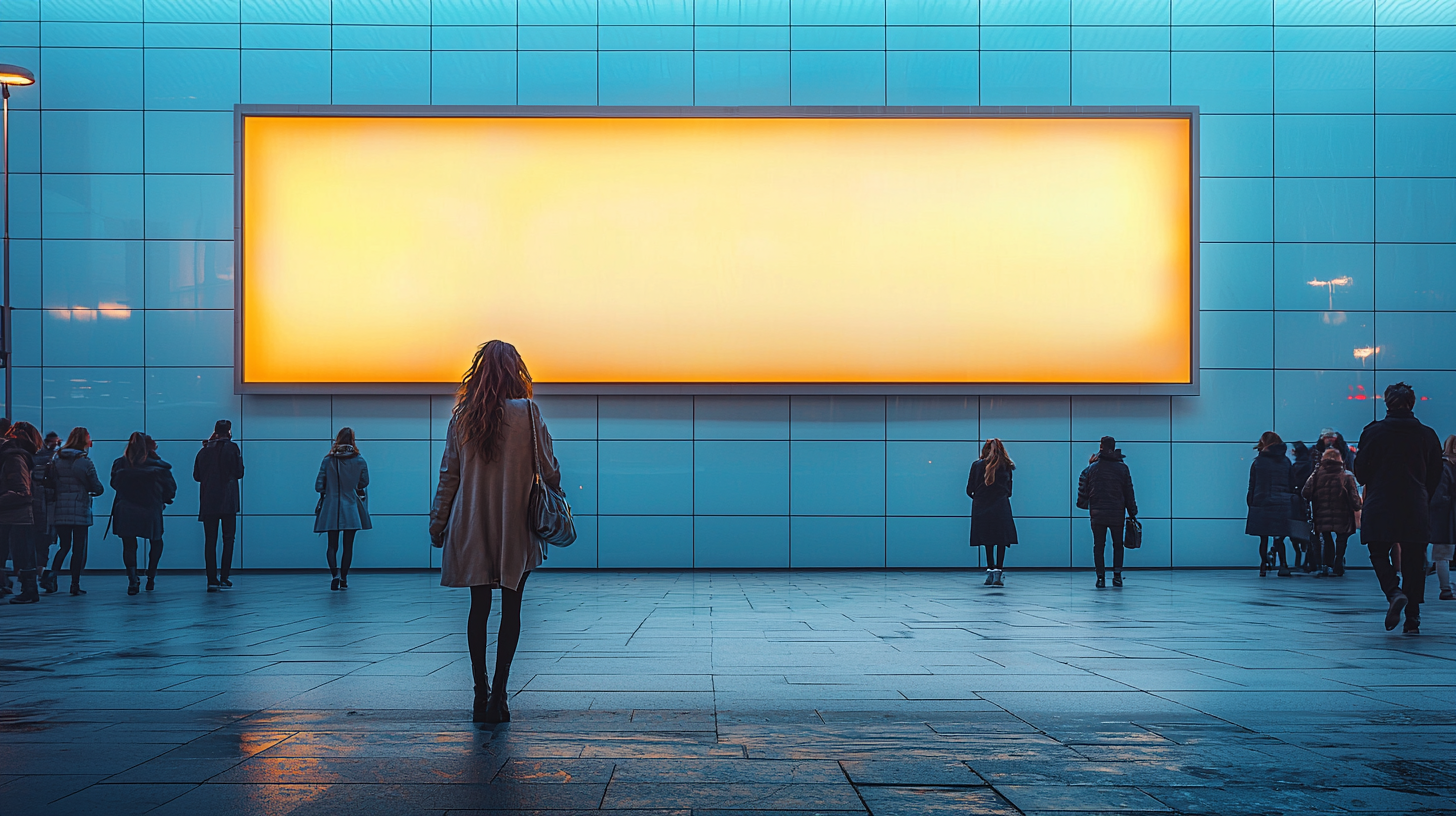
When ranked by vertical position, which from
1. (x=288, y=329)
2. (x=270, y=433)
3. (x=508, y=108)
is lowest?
(x=270, y=433)

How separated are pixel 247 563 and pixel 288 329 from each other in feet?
11.7

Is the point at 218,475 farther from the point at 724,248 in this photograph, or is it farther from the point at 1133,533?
the point at 1133,533

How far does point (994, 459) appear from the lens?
14359 millimetres

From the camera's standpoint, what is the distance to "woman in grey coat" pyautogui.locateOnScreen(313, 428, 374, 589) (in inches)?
544

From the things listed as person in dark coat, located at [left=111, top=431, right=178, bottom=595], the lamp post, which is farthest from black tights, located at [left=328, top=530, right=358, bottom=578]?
the lamp post

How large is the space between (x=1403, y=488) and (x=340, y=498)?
11338mm

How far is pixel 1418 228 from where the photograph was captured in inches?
672

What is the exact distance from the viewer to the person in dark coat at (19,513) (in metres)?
11.7

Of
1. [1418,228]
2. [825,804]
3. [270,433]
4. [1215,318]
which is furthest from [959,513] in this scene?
[825,804]

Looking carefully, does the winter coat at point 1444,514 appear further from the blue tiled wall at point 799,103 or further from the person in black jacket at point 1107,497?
the blue tiled wall at point 799,103

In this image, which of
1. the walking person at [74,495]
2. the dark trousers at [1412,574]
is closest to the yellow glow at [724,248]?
the walking person at [74,495]

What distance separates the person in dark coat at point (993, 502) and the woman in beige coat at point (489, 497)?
976cm

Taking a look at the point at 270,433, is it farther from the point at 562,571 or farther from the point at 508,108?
the point at 508,108

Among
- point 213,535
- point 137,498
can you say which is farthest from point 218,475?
point 137,498
